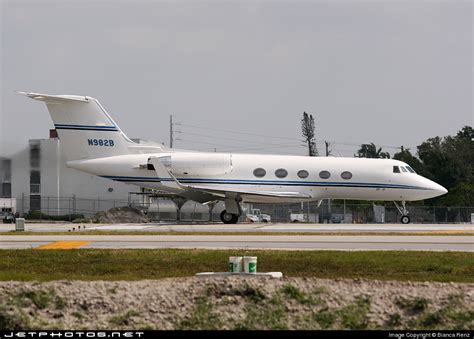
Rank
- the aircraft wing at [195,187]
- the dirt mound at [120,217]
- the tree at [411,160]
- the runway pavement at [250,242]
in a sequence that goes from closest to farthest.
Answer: the runway pavement at [250,242], the aircraft wing at [195,187], the dirt mound at [120,217], the tree at [411,160]

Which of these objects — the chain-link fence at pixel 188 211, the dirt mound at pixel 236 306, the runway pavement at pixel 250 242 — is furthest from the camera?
the chain-link fence at pixel 188 211

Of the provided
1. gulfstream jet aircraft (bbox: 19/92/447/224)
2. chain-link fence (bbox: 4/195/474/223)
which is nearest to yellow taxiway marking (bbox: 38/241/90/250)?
gulfstream jet aircraft (bbox: 19/92/447/224)

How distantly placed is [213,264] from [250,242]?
22.0 feet

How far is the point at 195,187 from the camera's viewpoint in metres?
45.8

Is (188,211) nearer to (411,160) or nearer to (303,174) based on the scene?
(303,174)

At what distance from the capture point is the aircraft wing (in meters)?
45.1

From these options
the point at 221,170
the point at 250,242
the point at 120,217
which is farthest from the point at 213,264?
the point at 120,217

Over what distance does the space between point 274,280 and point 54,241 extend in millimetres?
15033

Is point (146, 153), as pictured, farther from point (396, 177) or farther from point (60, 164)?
point (396, 177)

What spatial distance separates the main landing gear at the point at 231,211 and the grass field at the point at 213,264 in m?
19.7

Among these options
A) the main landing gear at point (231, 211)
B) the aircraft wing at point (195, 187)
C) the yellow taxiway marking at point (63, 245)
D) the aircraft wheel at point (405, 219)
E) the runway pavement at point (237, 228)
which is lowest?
the yellow taxiway marking at point (63, 245)

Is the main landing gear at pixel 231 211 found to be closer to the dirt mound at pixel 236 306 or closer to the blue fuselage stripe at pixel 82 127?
the blue fuselage stripe at pixel 82 127

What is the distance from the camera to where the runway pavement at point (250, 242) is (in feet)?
93.5

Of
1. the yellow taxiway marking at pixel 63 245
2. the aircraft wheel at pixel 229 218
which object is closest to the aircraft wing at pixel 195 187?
the aircraft wheel at pixel 229 218
